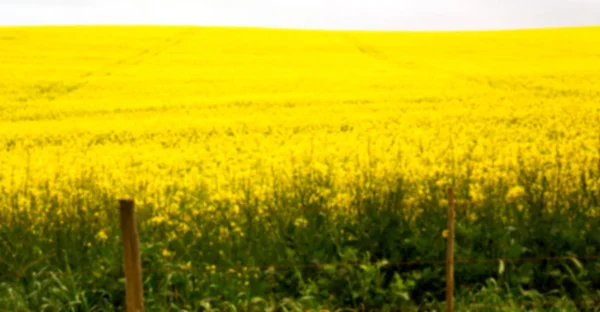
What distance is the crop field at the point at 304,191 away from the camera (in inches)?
228

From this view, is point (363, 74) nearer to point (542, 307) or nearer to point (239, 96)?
point (239, 96)

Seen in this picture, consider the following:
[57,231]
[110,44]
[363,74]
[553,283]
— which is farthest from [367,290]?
[110,44]

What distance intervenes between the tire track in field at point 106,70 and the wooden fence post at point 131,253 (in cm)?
1630

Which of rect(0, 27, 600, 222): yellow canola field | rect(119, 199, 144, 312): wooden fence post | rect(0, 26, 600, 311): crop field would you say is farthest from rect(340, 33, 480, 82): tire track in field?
rect(119, 199, 144, 312): wooden fence post

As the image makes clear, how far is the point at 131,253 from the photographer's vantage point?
3.88 meters

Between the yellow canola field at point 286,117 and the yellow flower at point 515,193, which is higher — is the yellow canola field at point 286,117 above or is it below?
above

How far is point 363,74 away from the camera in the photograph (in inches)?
926

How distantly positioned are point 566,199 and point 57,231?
4.15 meters

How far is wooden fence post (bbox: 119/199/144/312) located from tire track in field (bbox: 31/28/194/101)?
642 inches

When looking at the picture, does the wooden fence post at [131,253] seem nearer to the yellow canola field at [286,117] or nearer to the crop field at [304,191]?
the crop field at [304,191]

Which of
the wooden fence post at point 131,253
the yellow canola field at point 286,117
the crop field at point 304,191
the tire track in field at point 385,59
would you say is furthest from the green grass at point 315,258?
the tire track in field at point 385,59

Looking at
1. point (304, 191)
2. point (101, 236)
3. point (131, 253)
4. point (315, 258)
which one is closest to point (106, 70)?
point (304, 191)

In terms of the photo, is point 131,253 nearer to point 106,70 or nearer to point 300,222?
point 300,222

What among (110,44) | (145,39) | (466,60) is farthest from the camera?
(145,39)
